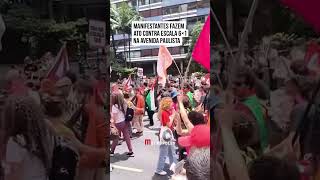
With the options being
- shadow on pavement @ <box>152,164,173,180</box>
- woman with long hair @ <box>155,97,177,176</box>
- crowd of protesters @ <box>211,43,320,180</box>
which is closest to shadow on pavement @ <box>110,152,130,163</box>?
shadow on pavement @ <box>152,164,173,180</box>

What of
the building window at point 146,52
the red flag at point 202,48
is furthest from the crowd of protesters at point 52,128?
the building window at point 146,52

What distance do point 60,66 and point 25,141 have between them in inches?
22.0

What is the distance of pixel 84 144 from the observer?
4027 millimetres

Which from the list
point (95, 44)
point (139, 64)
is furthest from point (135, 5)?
point (95, 44)

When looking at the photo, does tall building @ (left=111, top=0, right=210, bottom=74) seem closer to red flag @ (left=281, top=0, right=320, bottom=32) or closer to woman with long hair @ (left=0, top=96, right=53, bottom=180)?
woman with long hair @ (left=0, top=96, right=53, bottom=180)

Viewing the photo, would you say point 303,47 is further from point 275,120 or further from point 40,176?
point 40,176

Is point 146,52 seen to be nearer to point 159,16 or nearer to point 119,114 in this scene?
point 159,16

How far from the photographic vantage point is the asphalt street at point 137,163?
35.1 feet

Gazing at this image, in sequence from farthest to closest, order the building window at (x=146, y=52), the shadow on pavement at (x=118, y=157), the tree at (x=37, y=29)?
the building window at (x=146, y=52), the shadow on pavement at (x=118, y=157), the tree at (x=37, y=29)

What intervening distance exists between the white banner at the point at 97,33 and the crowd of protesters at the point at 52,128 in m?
0.25

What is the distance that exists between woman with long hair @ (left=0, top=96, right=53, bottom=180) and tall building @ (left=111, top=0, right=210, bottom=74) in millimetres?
64014

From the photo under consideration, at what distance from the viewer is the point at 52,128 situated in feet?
12.7

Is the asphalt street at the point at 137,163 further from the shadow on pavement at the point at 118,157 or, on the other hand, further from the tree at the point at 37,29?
the tree at the point at 37,29

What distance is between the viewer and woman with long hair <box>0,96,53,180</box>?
12.2ft
